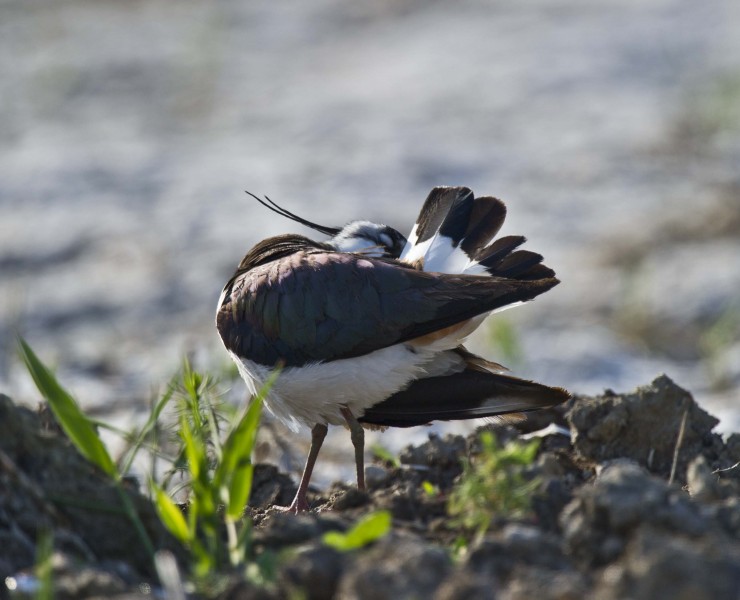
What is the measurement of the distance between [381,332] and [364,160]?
5.98 meters

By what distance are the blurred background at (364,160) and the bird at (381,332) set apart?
2.77 ft

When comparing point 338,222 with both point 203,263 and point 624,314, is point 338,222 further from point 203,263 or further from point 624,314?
point 624,314

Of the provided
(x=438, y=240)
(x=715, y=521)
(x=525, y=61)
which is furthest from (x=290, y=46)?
(x=715, y=521)

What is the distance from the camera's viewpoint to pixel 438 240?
4727 millimetres

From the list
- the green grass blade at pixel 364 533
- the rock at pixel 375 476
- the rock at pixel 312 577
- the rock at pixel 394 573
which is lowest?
the rock at pixel 375 476

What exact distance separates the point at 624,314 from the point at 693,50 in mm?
5088

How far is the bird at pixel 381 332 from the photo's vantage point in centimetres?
421

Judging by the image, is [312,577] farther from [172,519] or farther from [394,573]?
[172,519]

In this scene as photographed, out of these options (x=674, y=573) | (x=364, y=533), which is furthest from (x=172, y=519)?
(x=674, y=573)

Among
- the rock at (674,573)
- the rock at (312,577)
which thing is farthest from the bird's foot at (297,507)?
the rock at (674,573)

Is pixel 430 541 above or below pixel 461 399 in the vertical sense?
below

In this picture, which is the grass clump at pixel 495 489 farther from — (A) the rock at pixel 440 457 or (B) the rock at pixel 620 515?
(A) the rock at pixel 440 457

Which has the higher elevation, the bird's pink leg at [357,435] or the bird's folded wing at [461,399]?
the bird's folded wing at [461,399]

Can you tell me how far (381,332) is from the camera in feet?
14.0
